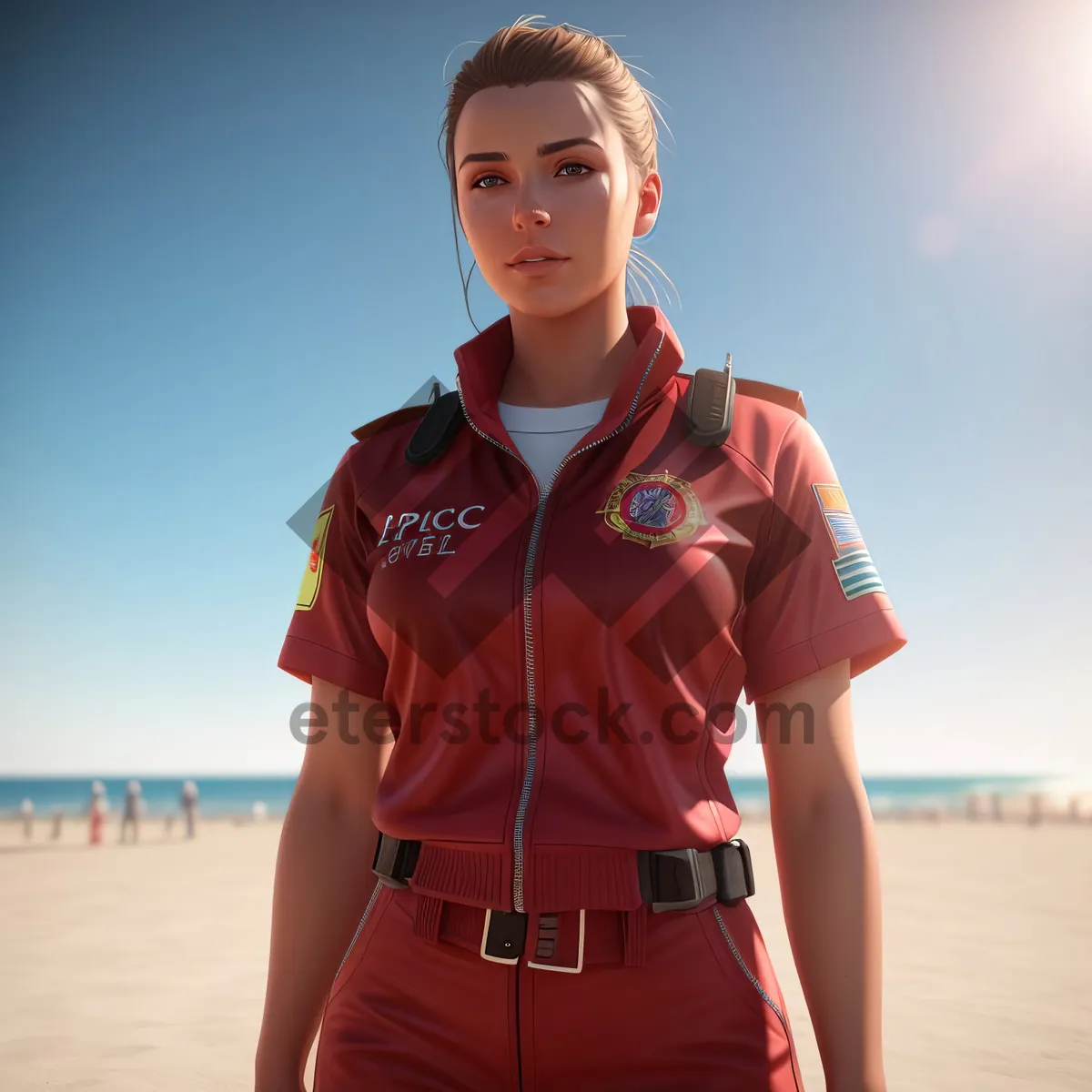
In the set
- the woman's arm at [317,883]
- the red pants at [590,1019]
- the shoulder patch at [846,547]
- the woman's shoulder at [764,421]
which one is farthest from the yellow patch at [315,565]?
the shoulder patch at [846,547]

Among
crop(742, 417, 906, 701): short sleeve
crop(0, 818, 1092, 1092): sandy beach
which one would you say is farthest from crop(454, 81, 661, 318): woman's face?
crop(0, 818, 1092, 1092): sandy beach

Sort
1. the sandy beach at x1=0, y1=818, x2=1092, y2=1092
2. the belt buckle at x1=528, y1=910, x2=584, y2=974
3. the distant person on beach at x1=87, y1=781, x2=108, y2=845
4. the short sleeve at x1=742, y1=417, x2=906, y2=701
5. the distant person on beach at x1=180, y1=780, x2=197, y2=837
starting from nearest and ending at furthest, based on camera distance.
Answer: the belt buckle at x1=528, y1=910, x2=584, y2=974 < the short sleeve at x1=742, y1=417, x2=906, y2=701 < the sandy beach at x1=0, y1=818, x2=1092, y2=1092 < the distant person on beach at x1=87, y1=781, x2=108, y2=845 < the distant person on beach at x1=180, y1=780, x2=197, y2=837

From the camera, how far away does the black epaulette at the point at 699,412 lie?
1995 millimetres

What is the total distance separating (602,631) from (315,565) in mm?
870

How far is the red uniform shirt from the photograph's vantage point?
1.74 m

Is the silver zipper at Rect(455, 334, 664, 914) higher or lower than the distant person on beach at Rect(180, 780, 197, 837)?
higher

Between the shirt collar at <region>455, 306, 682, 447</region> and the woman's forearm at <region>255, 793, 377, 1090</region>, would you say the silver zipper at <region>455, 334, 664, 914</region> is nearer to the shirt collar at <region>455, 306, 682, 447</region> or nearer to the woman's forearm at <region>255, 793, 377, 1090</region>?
the shirt collar at <region>455, 306, 682, 447</region>

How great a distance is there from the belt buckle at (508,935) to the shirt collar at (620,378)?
98 cm

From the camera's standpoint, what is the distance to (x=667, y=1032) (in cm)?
162

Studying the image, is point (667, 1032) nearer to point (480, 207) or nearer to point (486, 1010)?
point (486, 1010)

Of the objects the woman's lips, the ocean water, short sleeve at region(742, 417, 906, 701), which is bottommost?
the ocean water

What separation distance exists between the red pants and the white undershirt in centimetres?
98

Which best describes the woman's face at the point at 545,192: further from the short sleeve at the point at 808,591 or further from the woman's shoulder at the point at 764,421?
the short sleeve at the point at 808,591

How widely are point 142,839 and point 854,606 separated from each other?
2880 centimetres
